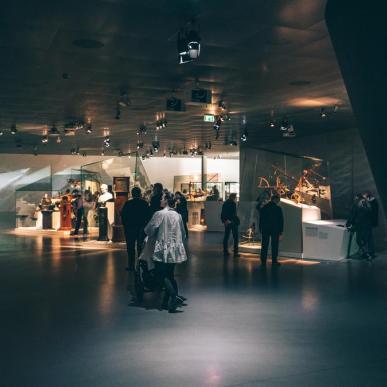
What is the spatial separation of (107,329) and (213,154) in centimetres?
2239

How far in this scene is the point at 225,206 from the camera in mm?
11977

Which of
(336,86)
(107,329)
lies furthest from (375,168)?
(336,86)

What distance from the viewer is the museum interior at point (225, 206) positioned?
447cm

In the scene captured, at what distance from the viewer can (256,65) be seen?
920 cm

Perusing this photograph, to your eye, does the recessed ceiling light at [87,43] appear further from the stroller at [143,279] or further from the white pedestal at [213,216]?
the white pedestal at [213,216]

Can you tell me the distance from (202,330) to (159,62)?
5093mm

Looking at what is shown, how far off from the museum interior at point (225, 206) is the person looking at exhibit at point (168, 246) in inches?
5.4

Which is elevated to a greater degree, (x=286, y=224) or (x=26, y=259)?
(x=286, y=224)

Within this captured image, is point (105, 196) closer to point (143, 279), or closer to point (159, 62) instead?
point (159, 62)

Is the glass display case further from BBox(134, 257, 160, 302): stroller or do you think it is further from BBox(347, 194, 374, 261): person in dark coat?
BBox(134, 257, 160, 302): stroller

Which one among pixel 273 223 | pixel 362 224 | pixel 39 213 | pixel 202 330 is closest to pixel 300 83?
pixel 273 223

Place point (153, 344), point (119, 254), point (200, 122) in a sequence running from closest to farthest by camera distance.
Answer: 1. point (153, 344)
2. point (119, 254)
3. point (200, 122)

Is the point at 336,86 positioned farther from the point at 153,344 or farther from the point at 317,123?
the point at 153,344

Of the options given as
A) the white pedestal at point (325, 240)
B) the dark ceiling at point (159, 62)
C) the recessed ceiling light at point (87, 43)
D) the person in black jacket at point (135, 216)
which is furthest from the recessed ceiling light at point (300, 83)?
the recessed ceiling light at point (87, 43)
